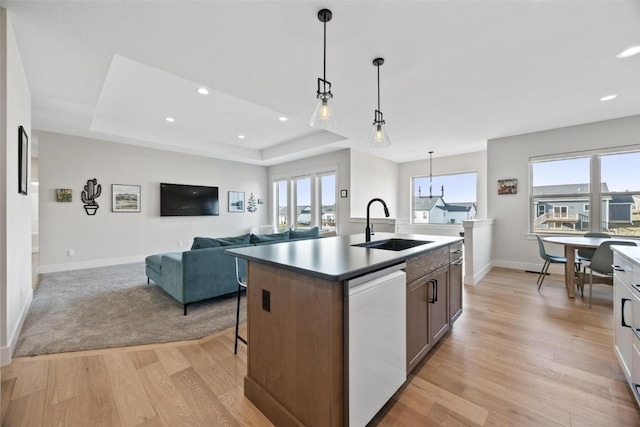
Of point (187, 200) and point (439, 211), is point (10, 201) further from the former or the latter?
point (439, 211)

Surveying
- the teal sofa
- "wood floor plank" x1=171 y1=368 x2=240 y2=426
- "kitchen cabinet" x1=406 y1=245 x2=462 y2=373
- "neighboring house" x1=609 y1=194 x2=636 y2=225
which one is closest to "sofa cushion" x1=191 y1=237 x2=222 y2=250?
the teal sofa

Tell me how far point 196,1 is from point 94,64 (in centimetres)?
168

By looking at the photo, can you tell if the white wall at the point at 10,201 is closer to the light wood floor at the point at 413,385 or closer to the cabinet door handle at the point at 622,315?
the light wood floor at the point at 413,385

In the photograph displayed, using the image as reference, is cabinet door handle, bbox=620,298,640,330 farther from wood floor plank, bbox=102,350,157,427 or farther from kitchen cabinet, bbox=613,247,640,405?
wood floor plank, bbox=102,350,157,427

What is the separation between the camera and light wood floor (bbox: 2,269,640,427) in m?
1.47

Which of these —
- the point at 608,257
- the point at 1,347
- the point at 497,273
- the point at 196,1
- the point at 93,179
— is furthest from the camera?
the point at 93,179

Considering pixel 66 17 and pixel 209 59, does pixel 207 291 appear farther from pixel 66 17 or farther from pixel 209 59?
pixel 66 17

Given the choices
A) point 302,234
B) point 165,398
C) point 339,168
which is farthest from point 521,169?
point 165,398

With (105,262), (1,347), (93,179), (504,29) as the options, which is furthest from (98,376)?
(93,179)

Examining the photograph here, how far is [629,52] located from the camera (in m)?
2.40

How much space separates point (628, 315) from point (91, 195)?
7.52m

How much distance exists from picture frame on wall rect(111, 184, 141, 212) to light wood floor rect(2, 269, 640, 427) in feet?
14.0

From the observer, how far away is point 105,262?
5.34 meters

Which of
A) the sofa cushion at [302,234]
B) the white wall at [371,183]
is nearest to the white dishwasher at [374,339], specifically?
the sofa cushion at [302,234]
